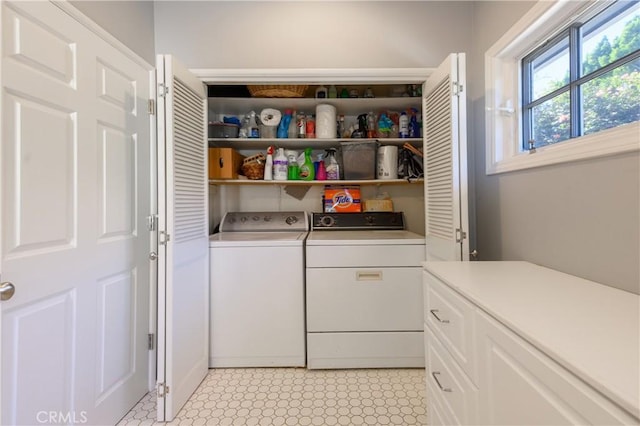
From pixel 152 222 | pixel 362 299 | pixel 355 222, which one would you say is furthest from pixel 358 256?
pixel 152 222

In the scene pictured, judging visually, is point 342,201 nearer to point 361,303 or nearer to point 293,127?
point 293,127

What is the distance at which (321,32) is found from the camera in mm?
2037

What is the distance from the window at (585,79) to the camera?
42.2 inches

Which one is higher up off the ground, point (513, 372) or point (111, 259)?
point (111, 259)

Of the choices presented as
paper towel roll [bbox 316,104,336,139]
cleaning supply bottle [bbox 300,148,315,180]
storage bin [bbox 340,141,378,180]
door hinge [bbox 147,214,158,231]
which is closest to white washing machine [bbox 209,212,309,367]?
door hinge [bbox 147,214,158,231]

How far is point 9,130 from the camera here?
99 cm

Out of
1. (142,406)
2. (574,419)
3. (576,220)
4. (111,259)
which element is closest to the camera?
(574,419)

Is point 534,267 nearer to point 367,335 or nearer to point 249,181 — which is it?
point 367,335

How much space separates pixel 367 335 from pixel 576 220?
1281 mm

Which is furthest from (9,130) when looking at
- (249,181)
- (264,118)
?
(264,118)

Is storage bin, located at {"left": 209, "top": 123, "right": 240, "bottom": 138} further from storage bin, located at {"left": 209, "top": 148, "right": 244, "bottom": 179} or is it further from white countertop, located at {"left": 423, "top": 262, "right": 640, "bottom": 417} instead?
white countertop, located at {"left": 423, "top": 262, "right": 640, "bottom": 417}

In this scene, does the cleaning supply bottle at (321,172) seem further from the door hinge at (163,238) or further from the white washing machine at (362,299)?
the door hinge at (163,238)

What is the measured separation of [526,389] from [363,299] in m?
1.27

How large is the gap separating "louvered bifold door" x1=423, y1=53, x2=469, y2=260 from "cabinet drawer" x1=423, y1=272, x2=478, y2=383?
1.25 feet
